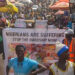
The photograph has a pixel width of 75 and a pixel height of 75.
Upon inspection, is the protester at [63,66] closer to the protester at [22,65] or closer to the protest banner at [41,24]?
the protester at [22,65]

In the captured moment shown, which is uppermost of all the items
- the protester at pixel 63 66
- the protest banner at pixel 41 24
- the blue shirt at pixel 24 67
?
the protest banner at pixel 41 24

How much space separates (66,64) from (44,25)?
1513 mm

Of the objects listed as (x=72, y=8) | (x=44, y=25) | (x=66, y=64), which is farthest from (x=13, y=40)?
(x=72, y=8)

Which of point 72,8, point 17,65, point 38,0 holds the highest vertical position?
point 17,65

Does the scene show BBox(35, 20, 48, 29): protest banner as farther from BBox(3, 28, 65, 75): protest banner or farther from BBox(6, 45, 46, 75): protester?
BBox(6, 45, 46, 75): protester

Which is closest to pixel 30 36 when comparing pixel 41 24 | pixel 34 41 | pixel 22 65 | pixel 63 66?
pixel 34 41

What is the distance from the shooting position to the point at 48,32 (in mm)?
5648

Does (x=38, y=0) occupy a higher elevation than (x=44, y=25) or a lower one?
lower

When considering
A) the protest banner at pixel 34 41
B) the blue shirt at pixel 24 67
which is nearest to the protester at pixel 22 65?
the blue shirt at pixel 24 67

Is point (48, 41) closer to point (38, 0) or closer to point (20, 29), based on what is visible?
point (20, 29)

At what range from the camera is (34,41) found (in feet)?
18.7

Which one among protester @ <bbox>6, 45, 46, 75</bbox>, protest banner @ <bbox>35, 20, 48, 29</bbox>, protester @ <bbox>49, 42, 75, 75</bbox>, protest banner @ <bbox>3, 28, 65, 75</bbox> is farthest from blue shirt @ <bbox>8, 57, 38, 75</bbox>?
protest banner @ <bbox>35, 20, 48, 29</bbox>

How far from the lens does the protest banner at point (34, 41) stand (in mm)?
5656

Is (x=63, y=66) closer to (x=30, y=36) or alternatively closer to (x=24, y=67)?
(x=24, y=67)
